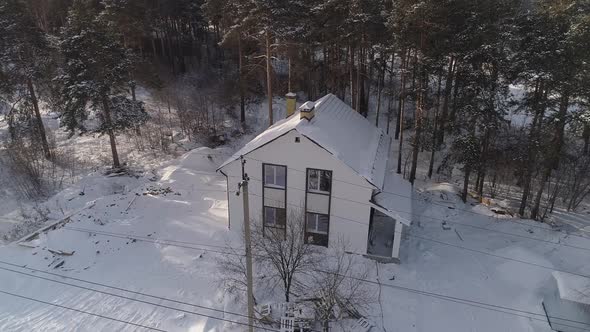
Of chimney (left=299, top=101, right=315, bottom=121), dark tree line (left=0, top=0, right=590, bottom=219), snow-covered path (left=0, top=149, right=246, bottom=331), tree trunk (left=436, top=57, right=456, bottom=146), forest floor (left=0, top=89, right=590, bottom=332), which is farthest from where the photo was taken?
tree trunk (left=436, top=57, right=456, bottom=146)

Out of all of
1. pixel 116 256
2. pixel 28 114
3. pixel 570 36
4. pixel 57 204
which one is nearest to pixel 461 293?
pixel 570 36

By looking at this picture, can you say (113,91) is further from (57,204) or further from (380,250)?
Answer: (380,250)

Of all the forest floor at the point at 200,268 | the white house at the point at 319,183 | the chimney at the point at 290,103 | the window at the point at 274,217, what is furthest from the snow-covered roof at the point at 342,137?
the forest floor at the point at 200,268

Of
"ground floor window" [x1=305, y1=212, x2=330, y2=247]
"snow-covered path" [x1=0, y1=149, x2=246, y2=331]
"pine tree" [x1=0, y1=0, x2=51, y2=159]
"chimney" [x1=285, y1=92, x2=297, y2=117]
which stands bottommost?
"snow-covered path" [x1=0, y1=149, x2=246, y2=331]

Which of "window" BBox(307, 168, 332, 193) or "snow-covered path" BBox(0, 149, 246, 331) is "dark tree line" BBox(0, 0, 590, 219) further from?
"window" BBox(307, 168, 332, 193)

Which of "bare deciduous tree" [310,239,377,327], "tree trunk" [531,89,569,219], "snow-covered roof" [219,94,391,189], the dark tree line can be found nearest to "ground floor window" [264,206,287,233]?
"bare deciduous tree" [310,239,377,327]

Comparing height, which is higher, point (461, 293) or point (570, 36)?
point (570, 36)

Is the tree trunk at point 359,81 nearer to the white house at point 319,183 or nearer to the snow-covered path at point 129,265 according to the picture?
the white house at point 319,183

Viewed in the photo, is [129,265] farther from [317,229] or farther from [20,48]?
[20,48]
